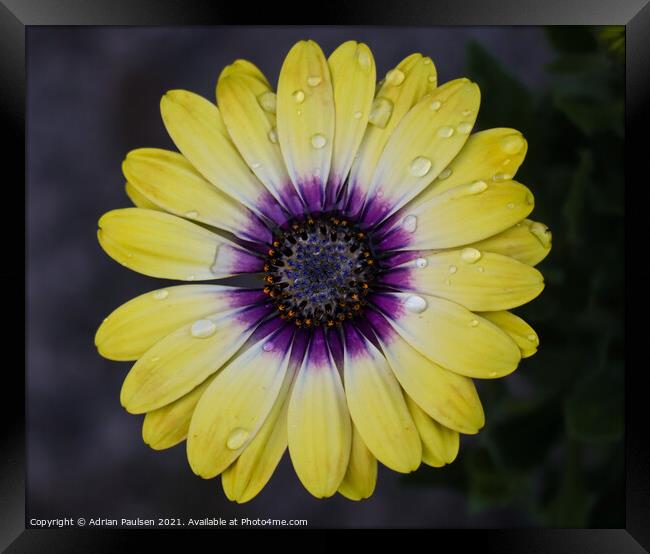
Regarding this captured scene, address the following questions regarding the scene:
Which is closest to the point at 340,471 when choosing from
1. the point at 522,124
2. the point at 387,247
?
the point at 387,247

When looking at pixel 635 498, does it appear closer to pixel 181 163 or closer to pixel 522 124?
pixel 522 124

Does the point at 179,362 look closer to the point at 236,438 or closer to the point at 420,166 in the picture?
the point at 236,438

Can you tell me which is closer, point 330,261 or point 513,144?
point 513,144

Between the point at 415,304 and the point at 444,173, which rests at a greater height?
the point at 444,173

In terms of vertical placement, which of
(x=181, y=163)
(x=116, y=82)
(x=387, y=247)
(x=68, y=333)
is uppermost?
(x=116, y=82)

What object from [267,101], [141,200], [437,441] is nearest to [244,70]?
[267,101]

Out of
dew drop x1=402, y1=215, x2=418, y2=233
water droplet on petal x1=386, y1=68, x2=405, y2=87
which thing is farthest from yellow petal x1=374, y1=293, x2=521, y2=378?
water droplet on petal x1=386, y1=68, x2=405, y2=87

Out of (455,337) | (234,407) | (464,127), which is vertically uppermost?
(464,127)
